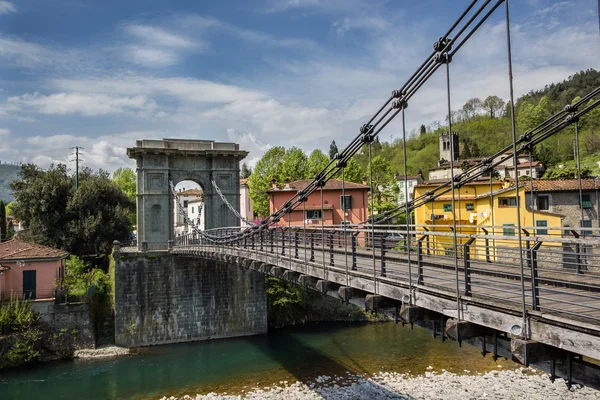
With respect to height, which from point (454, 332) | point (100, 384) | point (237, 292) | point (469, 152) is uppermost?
point (469, 152)

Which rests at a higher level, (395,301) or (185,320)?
(395,301)

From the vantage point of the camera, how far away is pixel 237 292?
19.8m

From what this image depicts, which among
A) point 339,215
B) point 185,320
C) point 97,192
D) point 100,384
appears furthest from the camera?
point 339,215

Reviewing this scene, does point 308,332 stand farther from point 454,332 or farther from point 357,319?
point 454,332

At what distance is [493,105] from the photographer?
60.6 m

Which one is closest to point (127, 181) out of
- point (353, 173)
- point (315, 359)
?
point (353, 173)

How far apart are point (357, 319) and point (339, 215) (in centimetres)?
811

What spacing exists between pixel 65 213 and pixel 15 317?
→ 8013mm

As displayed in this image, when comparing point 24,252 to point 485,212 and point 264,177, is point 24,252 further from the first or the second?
point 264,177

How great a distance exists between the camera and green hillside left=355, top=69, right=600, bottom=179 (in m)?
38.4

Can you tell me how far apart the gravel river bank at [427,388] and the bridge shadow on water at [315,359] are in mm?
58

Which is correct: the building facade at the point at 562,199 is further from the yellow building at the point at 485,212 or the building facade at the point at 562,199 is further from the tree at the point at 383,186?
the tree at the point at 383,186

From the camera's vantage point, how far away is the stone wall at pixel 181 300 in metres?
Answer: 18.5

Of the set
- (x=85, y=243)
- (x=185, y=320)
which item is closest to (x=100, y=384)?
(x=185, y=320)
